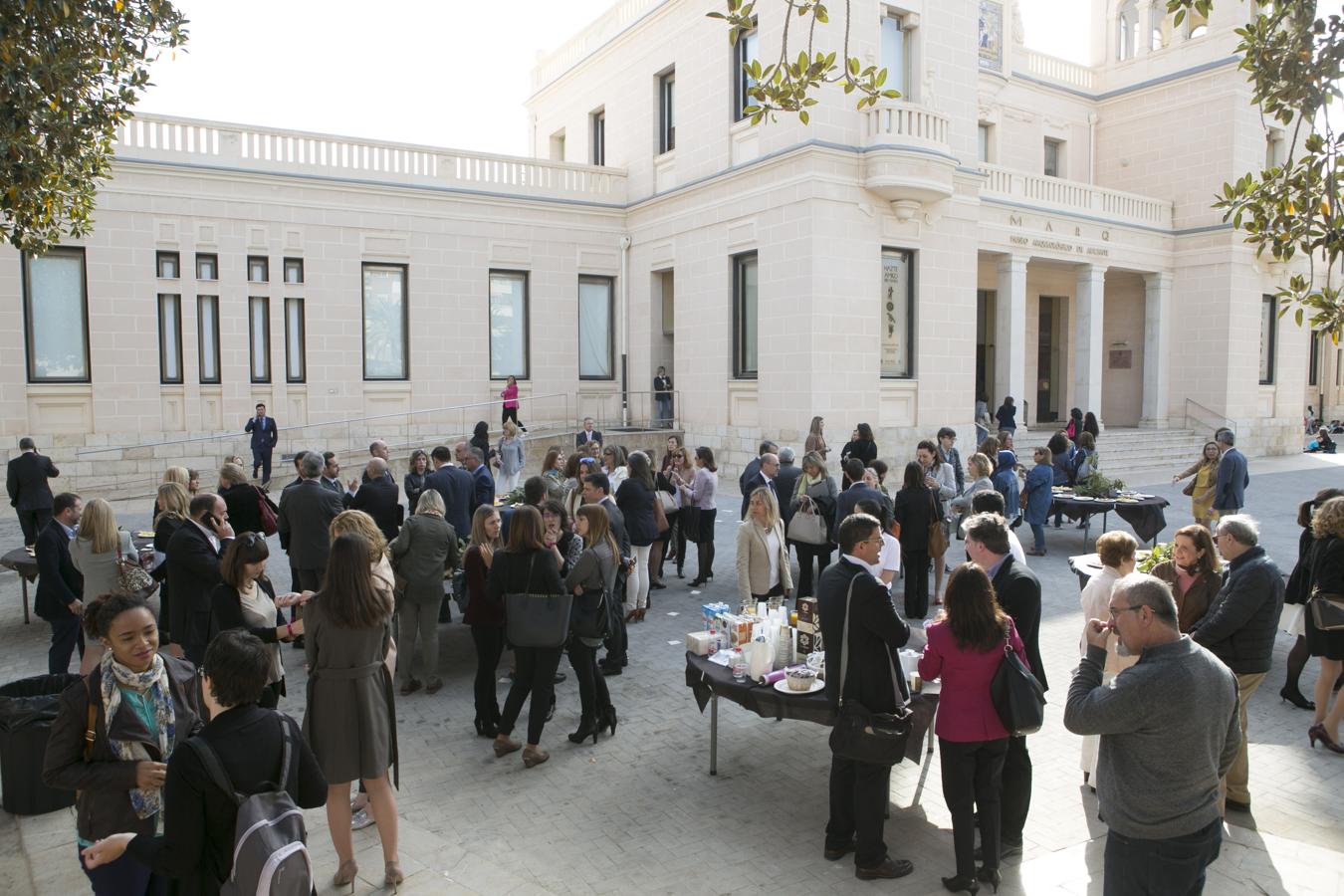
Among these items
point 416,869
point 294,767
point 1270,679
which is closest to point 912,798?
point 416,869

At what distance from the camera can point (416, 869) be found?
462 cm

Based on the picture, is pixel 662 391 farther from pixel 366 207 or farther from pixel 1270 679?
pixel 1270 679

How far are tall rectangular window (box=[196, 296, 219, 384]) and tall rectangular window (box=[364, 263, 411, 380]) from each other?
123 inches

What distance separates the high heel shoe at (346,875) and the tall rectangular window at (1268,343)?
1197 inches

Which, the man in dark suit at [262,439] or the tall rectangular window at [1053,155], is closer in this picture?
the man in dark suit at [262,439]

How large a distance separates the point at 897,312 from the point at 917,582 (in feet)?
36.1

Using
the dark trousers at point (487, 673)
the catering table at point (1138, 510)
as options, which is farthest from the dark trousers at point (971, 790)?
the catering table at point (1138, 510)

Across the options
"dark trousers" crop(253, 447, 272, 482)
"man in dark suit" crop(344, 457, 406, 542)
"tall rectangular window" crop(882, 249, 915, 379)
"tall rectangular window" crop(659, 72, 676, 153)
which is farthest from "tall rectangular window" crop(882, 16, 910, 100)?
"dark trousers" crop(253, 447, 272, 482)

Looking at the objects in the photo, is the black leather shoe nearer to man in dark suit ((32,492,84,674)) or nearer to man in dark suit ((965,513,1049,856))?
man in dark suit ((965,513,1049,856))

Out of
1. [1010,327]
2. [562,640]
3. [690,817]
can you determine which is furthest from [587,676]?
[1010,327]

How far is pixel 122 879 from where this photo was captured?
3596mm

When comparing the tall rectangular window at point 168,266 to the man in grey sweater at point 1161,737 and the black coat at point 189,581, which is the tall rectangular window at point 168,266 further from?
the man in grey sweater at point 1161,737

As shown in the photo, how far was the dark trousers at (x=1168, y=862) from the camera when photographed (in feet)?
11.1

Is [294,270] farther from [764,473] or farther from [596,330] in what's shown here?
[764,473]
